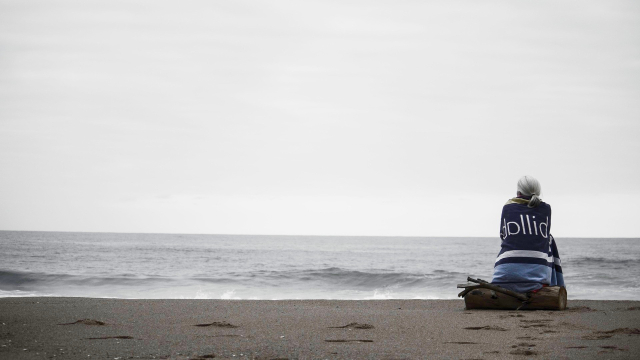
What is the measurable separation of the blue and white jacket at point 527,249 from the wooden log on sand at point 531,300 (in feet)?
0.43

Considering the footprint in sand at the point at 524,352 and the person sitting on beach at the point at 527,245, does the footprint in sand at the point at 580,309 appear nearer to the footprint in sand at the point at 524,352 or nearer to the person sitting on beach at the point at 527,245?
the person sitting on beach at the point at 527,245

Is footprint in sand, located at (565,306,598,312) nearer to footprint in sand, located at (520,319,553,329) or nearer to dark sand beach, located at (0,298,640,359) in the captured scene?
dark sand beach, located at (0,298,640,359)

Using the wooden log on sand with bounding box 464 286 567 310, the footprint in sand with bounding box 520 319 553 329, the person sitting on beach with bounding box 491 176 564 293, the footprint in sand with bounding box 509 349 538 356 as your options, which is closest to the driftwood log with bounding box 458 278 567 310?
the wooden log on sand with bounding box 464 286 567 310

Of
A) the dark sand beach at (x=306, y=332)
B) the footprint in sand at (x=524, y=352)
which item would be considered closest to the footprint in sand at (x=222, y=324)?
the dark sand beach at (x=306, y=332)

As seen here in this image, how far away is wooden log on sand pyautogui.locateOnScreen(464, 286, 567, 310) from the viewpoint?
664 centimetres

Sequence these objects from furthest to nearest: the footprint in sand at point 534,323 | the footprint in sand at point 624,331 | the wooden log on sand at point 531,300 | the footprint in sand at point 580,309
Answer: the footprint in sand at point 580,309, the wooden log on sand at point 531,300, the footprint in sand at point 534,323, the footprint in sand at point 624,331

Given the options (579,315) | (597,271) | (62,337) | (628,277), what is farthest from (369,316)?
(597,271)

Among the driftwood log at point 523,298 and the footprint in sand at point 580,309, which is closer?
the driftwood log at point 523,298

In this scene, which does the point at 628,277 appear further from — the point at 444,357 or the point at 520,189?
the point at 444,357

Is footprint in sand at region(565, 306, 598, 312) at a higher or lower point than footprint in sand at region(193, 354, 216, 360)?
lower

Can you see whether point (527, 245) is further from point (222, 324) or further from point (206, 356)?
point (206, 356)

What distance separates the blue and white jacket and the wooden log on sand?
130mm

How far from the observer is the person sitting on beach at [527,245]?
6.75 m

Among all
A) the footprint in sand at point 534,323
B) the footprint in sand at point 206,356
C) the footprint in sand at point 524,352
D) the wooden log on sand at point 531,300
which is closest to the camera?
the footprint in sand at point 206,356
